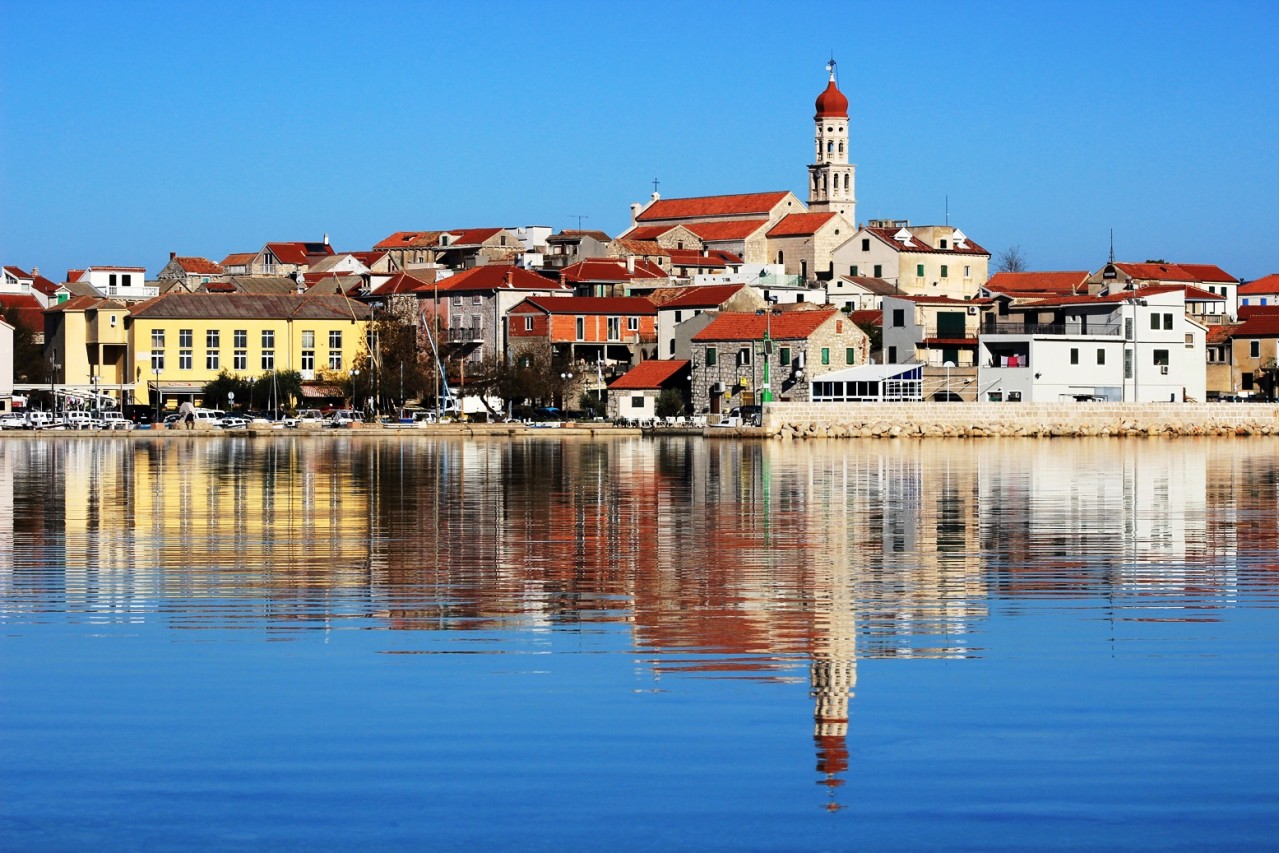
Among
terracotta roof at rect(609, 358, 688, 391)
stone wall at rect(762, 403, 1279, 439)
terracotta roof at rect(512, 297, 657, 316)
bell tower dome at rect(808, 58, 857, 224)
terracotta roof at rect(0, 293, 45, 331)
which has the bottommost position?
stone wall at rect(762, 403, 1279, 439)

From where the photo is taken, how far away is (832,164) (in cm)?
12325

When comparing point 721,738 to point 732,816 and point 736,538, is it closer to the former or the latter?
point 732,816

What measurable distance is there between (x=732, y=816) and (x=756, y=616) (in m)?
5.75

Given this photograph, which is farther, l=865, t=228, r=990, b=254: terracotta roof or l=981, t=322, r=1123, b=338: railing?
l=865, t=228, r=990, b=254: terracotta roof

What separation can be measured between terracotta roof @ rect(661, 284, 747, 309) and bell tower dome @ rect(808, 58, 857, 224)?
42.4 meters

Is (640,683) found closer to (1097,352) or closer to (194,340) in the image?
(1097,352)

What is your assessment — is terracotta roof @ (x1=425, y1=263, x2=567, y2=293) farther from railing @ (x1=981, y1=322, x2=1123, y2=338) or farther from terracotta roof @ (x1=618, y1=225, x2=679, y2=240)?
railing @ (x1=981, y1=322, x2=1123, y2=338)

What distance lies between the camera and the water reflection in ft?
45.1

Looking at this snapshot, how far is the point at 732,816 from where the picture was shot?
830 cm

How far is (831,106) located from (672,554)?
10853cm

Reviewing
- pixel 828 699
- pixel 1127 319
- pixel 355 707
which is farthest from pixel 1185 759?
→ pixel 1127 319

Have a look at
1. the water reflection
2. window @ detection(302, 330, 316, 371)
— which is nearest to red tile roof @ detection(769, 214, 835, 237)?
window @ detection(302, 330, 316, 371)

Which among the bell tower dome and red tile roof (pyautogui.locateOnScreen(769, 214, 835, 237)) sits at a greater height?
the bell tower dome

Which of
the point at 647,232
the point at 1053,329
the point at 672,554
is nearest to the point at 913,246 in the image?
the point at 647,232
